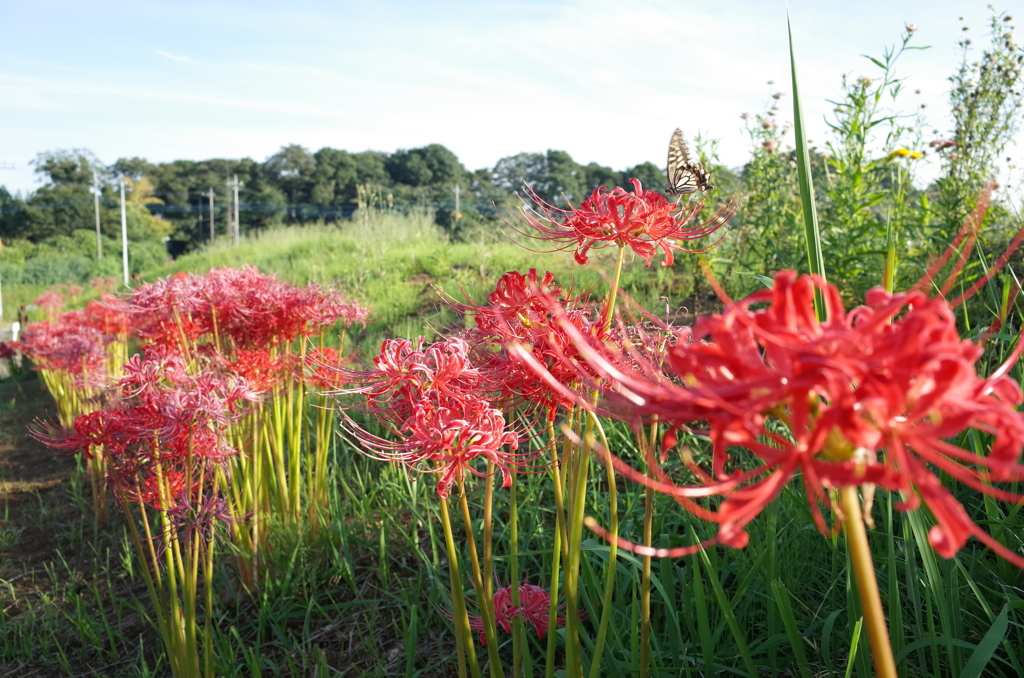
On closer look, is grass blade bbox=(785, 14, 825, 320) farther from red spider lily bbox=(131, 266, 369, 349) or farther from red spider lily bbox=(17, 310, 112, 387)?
red spider lily bbox=(17, 310, 112, 387)

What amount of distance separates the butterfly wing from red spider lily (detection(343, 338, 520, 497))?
1.25 metres

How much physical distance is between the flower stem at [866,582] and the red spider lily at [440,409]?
790 mm

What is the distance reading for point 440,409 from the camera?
140 cm

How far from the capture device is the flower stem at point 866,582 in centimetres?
67

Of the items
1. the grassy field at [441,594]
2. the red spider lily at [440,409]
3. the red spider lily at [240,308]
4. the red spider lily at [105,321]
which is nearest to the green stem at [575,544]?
the red spider lily at [440,409]

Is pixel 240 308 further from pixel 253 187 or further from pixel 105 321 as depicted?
pixel 253 187

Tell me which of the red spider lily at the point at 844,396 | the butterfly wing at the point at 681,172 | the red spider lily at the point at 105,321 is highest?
the butterfly wing at the point at 681,172

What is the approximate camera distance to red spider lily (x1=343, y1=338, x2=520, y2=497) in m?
1.41

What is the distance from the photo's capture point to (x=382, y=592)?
3.15m

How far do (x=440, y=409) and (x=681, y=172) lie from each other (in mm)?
1513

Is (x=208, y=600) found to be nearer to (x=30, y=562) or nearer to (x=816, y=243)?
(x=816, y=243)

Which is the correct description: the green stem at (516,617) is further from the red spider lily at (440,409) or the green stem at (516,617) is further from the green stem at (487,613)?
the red spider lily at (440,409)

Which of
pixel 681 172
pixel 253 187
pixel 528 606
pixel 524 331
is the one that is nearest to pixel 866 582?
pixel 524 331

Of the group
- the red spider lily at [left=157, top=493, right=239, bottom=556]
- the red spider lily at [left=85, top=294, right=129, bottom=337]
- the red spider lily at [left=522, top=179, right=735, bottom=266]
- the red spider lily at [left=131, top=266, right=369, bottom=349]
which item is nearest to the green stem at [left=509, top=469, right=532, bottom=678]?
the red spider lily at [left=522, top=179, right=735, bottom=266]
